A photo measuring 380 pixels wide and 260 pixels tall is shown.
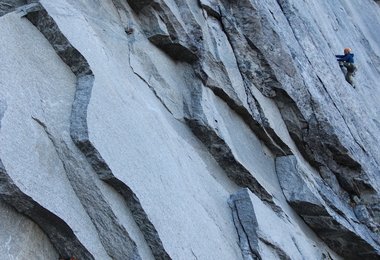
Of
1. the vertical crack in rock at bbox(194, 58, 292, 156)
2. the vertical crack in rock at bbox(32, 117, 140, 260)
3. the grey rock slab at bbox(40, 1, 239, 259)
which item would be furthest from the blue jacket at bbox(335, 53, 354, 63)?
the vertical crack in rock at bbox(32, 117, 140, 260)

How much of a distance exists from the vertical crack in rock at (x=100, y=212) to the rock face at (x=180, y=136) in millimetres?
14

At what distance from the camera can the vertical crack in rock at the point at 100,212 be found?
24.2 ft

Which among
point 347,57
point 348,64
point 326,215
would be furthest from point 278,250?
point 347,57

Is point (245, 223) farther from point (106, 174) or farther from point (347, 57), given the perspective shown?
point (347, 57)

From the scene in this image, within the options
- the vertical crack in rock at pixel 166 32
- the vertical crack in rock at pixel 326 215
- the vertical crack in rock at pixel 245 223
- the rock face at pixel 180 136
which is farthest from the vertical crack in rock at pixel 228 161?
the vertical crack in rock at pixel 166 32

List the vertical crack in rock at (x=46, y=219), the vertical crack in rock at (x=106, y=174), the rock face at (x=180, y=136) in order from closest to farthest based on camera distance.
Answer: the vertical crack in rock at (x=46, y=219) < the rock face at (x=180, y=136) < the vertical crack in rock at (x=106, y=174)

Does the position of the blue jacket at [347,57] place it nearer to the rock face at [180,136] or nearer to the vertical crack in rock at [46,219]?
the rock face at [180,136]

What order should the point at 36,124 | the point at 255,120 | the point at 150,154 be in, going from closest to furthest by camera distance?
the point at 36,124 → the point at 150,154 → the point at 255,120

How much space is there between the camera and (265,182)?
38.7ft

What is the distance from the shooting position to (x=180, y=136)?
10539mm

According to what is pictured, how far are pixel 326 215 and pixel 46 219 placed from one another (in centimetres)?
701

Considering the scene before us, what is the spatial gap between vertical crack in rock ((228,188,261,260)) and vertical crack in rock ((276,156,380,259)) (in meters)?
2.16

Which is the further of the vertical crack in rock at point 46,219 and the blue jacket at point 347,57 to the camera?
the blue jacket at point 347,57

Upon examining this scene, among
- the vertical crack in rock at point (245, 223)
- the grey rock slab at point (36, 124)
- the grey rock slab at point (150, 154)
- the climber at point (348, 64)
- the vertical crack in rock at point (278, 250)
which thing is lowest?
the climber at point (348, 64)
